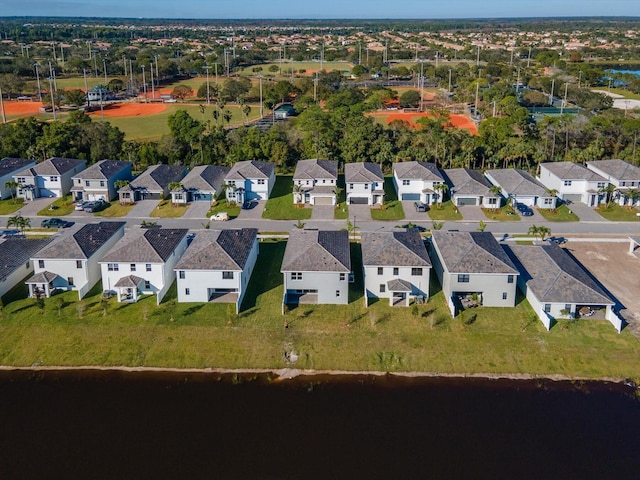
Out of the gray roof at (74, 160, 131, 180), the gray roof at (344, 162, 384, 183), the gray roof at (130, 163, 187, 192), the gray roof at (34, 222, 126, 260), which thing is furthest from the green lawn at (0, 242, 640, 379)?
the gray roof at (74, 160, 131, 180)

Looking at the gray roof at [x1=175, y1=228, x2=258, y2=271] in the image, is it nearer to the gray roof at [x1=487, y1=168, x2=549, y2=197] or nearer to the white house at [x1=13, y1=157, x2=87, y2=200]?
the white house at [x1=13, y1=157, x2=87, y2=200]

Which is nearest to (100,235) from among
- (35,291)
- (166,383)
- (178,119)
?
(35,291)

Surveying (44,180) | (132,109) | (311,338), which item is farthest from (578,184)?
(132,109)

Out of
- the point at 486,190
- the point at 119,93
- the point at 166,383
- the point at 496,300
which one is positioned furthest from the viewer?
the point at 119,93

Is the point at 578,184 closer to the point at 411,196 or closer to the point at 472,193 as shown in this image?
the point at 472,193

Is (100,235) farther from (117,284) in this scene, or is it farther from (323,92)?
(323,92)

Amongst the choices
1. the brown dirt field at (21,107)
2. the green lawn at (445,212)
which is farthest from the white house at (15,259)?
the brown dirt field at (21,107)
